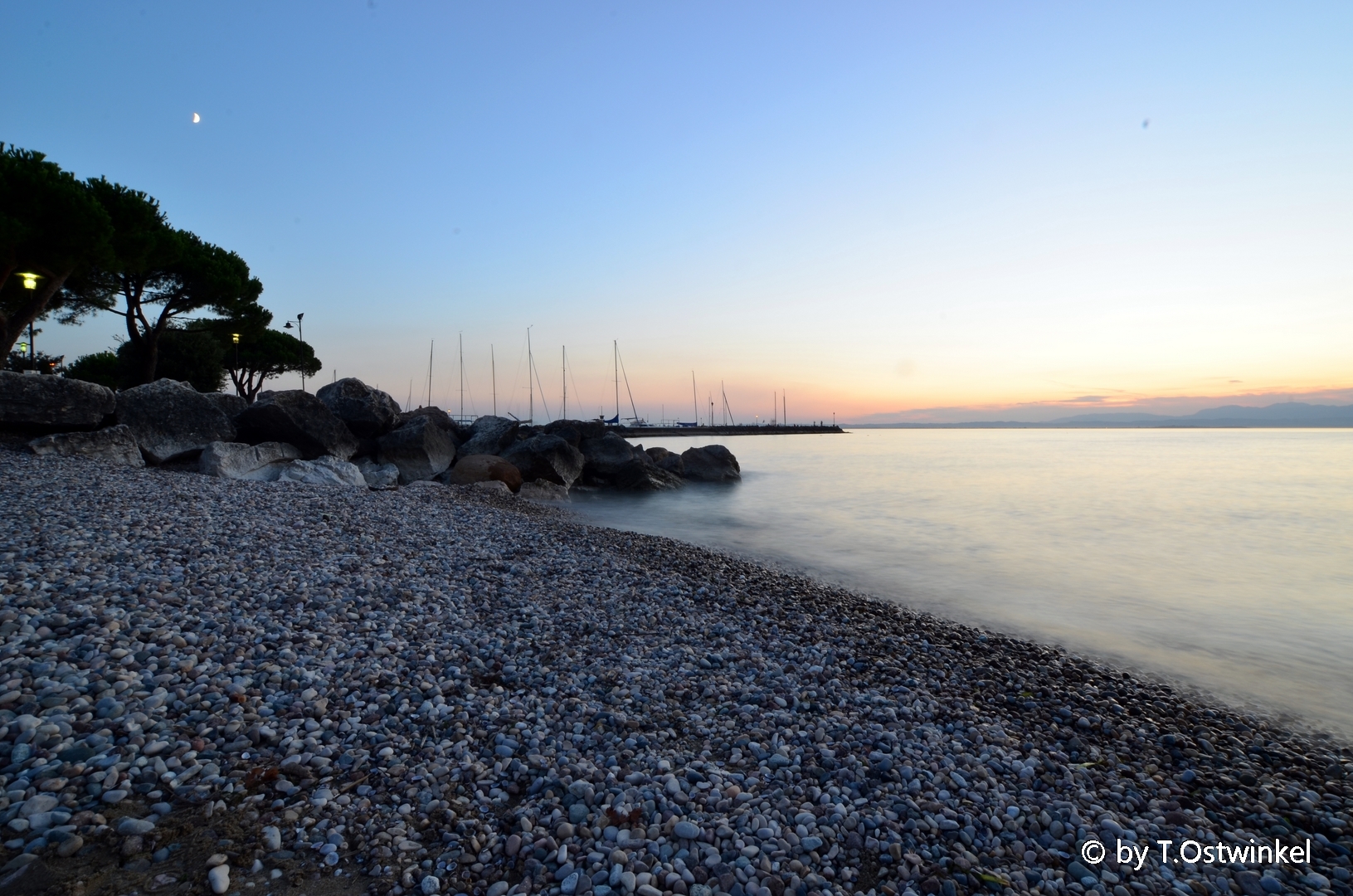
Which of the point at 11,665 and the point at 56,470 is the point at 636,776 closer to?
the point at 11,665

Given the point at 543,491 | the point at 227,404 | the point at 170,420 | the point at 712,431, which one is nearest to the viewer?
the point at 170,420

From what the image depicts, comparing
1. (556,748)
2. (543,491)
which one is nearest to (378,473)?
(543,491)

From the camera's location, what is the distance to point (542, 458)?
2177 cm

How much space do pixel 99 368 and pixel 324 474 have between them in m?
35.3

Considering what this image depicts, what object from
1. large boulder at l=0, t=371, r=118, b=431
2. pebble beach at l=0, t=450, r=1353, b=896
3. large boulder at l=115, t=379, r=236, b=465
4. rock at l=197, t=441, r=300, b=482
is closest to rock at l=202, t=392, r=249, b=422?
large boulder at l=115, t=379, r=236, b=465

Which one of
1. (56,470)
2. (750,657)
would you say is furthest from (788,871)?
(56,470)

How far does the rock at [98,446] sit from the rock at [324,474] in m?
2.85

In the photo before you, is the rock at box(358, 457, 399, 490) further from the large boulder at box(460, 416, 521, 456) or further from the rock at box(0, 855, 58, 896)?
the rock at box(0, 855, 58, 896)

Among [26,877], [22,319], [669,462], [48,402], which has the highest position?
[22,319]

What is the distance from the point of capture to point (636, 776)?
3.94 m

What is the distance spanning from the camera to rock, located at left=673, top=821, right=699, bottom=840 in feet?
11.2

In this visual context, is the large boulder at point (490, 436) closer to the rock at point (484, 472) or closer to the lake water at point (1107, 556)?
the rock at point (484, 472)

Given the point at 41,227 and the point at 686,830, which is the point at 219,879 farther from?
the point at 41,227

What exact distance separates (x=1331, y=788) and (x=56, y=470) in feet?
54.1
